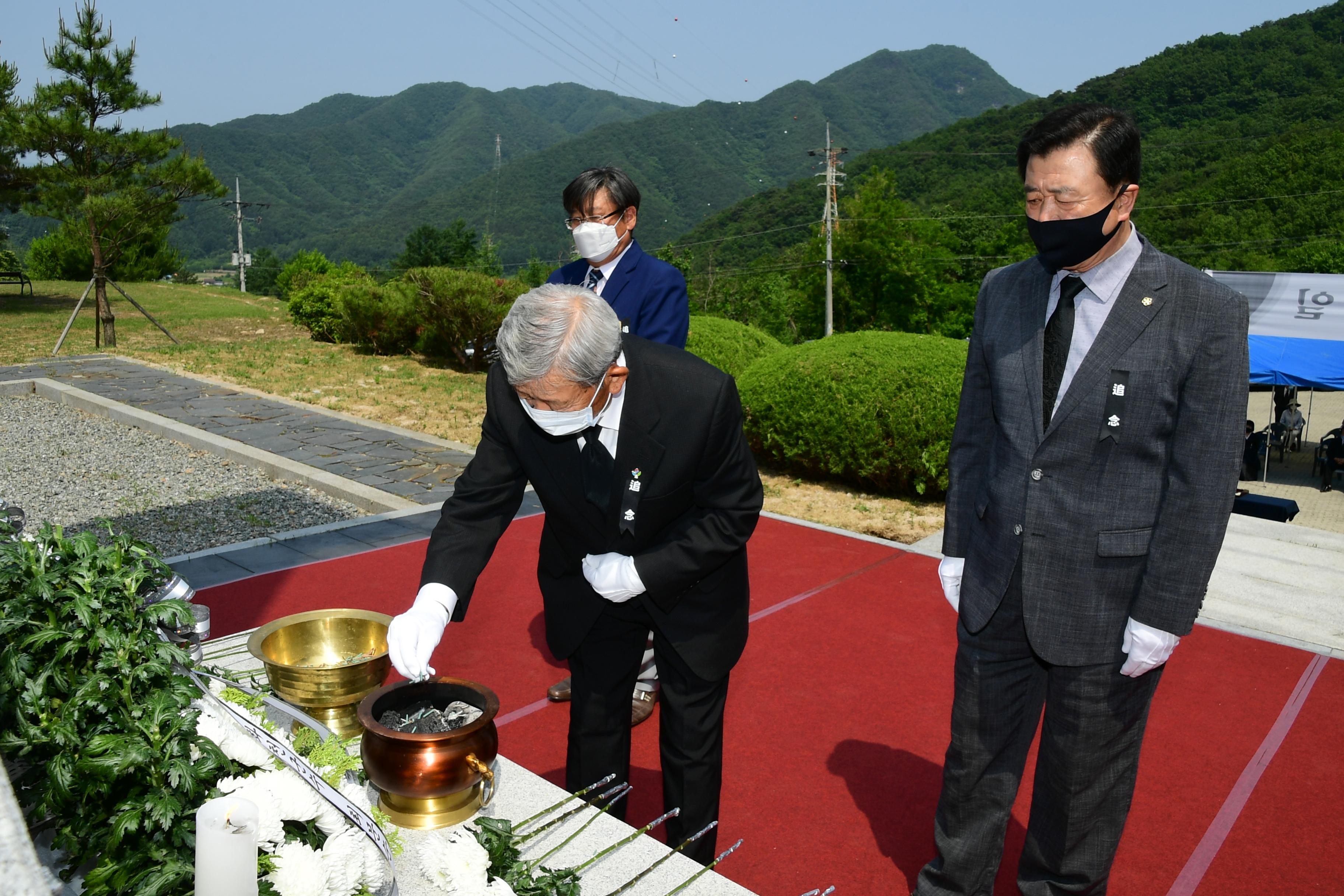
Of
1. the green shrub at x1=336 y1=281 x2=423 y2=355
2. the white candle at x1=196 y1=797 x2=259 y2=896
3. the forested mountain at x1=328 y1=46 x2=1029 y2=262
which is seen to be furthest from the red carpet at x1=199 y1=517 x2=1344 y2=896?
the forested mountain at x1=328 y1=46 x2=1029 y2=262

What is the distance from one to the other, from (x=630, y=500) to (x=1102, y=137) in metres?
1.35

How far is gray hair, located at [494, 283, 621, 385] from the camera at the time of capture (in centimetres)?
195

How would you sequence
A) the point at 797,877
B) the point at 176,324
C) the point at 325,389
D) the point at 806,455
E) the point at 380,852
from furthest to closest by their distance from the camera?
the point at 176,324
the point at 325,389
the point at 806,455
the point at 797,877
the point at 380,852

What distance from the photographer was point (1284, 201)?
137ft

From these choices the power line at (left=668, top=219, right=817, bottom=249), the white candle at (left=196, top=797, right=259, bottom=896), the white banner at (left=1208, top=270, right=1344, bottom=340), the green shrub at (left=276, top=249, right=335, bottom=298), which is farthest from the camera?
the power line at (left=668, top=219, right=817, bottom=249)

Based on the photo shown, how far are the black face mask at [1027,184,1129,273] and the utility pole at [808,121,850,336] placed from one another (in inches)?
1548

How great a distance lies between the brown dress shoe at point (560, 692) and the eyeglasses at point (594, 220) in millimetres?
1865

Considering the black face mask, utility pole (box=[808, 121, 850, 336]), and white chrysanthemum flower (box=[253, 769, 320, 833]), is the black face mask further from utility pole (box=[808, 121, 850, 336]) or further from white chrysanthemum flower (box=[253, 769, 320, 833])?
utility pole (box=[808, 121, 850, 336])

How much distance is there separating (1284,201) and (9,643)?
50.4 metres

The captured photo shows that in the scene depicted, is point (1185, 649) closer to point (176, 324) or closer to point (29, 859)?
point (29, 859)

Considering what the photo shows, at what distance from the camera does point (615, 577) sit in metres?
2.29

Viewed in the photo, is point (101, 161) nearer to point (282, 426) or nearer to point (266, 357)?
point (266, 357)

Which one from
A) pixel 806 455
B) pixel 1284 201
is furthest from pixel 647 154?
pixel 806 455

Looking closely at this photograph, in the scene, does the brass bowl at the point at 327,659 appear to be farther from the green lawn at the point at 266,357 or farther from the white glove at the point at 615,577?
the green lawn at the point at 266,357
